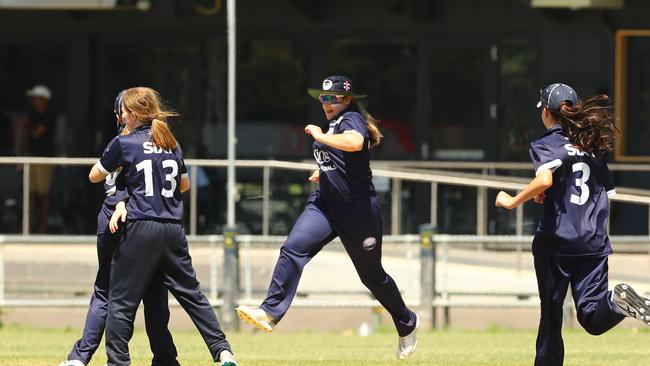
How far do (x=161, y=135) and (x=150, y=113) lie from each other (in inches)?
6.9

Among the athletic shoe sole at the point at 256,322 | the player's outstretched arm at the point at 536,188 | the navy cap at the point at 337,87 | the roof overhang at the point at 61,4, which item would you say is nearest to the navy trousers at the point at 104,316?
the athletic shoe sole at the point at 256,322

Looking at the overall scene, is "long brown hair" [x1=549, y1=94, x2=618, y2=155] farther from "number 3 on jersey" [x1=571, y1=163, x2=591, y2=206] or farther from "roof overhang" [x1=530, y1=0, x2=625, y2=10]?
"roof overhang" [x1=530, y1=0, x2=625, y2=10]

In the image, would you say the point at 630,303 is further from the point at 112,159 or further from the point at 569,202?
the point at 112,159

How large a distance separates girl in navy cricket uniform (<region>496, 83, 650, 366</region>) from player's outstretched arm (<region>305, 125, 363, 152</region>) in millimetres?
1303

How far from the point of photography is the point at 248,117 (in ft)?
65.8

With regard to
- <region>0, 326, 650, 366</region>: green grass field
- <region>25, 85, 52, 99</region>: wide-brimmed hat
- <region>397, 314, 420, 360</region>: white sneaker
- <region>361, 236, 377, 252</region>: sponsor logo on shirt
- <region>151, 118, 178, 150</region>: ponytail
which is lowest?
<region>0, 326, 650, 366</region>: green grass field

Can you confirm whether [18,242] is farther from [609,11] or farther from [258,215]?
[609,11]

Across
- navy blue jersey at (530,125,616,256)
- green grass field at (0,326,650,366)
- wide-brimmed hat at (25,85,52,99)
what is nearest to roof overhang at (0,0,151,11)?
wide-brimmed hat at (25,85,52,99)

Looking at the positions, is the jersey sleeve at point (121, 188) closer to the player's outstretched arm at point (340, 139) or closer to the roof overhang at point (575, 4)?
the player's outstretched arm at point (340, 139)

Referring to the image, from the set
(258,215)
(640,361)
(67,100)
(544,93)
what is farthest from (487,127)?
(544,93)

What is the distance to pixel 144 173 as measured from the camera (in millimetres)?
8430

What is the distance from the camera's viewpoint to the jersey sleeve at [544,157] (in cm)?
822

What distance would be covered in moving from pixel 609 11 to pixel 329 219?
10.5m

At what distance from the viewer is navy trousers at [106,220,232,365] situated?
843 centimetres
